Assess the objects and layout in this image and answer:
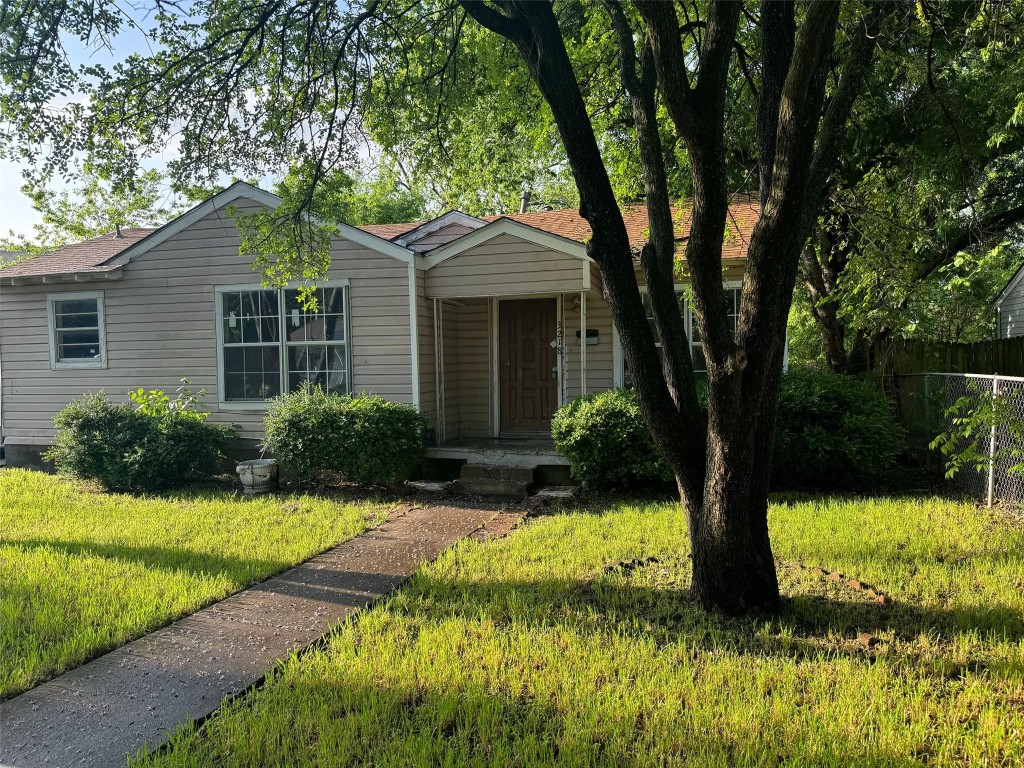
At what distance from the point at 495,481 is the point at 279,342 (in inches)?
164

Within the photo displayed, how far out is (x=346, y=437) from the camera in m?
8.80

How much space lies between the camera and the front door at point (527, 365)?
11.0m

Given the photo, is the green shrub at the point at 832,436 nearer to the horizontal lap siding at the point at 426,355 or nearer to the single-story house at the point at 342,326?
the single-story house at the point at 342,326

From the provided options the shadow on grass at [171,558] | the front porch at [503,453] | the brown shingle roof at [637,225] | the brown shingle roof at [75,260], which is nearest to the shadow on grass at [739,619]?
the shadow on grass at [171,558]

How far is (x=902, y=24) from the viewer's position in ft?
21.3

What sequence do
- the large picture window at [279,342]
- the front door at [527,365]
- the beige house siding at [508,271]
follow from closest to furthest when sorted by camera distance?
the beige house siding at [508,271], the large picture window at [279,342], the front door at [527,365]

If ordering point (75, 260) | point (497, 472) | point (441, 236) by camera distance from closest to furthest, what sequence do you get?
point (497, 472), point (441, 236), point (75, 260)

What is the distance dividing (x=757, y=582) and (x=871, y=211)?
Result: 613 centimetres

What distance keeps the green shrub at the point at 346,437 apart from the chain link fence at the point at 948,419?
6.47 metres

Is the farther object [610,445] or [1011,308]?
[1011,308]

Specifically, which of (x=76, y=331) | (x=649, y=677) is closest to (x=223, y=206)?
(x=76, y=331)

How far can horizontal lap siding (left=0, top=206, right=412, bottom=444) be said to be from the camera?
32.2 ft

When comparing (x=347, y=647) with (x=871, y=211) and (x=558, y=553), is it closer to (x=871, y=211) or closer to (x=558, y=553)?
(x=558, y=553)

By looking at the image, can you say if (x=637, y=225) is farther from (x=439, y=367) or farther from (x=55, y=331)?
(x=55, y=331)
